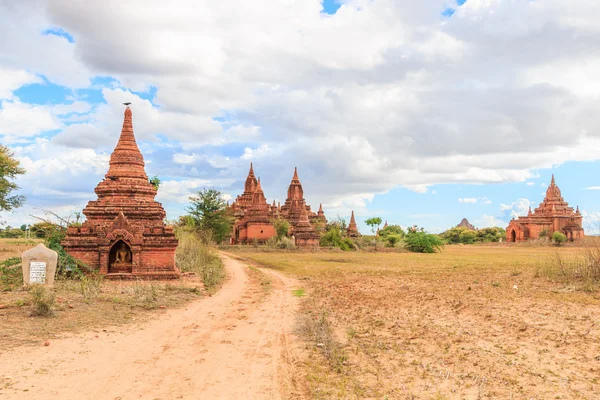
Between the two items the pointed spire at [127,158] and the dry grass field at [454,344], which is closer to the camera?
the dry grass field at [454,344]

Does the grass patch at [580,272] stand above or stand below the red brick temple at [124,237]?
below

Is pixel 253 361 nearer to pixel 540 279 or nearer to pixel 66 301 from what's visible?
pixel 66 301

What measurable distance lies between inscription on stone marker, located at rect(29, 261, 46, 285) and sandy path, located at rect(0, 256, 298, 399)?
16.0ft

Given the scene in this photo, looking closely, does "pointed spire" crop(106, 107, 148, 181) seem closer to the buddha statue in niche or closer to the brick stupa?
the buddha statue in niche

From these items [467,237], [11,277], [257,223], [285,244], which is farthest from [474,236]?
[11,277]

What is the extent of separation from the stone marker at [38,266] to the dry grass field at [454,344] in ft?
21.7

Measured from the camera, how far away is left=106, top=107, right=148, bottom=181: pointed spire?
17953 mm

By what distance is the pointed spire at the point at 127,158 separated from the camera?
18.0 meters

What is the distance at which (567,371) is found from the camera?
6.14m

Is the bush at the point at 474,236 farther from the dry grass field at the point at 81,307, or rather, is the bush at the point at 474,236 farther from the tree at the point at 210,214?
the dry grass field at the point at 81,307

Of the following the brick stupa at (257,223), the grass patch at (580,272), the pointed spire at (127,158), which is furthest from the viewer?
the brick stupa at (257,223)

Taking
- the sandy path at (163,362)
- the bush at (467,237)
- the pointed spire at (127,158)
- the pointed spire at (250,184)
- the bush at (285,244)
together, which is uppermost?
the pointed spire at (250,184)

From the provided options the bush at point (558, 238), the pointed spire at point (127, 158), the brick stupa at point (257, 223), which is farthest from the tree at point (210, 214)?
the bush at point (558, 238)

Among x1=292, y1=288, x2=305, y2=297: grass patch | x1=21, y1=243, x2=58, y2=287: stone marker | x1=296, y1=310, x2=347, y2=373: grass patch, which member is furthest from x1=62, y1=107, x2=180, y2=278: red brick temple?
x1=296, y1=310, x2=347, y2=373: grass patch
